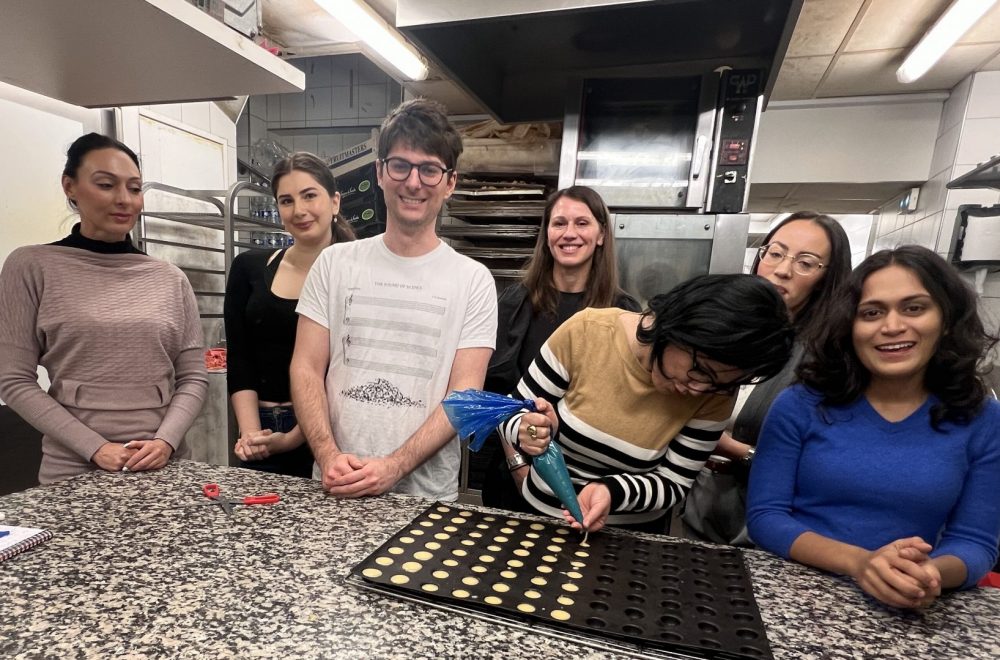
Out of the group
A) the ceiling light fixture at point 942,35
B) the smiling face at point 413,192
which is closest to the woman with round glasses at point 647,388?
the smiling face at point 413,192

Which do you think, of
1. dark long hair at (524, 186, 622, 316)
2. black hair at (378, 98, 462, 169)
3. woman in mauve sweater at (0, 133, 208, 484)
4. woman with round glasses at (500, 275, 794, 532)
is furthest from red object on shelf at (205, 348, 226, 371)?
woman with round glasses at (500, 275, 794, 532)

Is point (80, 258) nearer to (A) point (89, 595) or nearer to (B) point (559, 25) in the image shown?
(A) point (89, 595)

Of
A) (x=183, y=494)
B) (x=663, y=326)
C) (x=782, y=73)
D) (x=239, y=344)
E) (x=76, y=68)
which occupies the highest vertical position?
(x=782, y=73)

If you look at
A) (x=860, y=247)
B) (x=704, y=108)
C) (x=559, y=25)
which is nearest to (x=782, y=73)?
(x=704, y=108)

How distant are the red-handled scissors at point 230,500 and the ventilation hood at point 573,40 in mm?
910

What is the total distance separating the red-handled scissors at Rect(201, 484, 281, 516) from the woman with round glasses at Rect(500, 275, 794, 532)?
1.27ft

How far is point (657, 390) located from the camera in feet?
3.00

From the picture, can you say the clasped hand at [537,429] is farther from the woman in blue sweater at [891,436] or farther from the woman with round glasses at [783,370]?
the woman with round glasses at [783,370]

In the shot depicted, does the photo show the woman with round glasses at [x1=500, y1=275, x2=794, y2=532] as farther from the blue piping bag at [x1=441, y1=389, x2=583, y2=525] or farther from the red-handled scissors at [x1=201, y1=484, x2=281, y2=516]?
the red-handled scissors at [x1=201, y1=484, x2=281, y2=516]

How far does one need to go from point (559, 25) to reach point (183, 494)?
127cm

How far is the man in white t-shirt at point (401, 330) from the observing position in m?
1.04

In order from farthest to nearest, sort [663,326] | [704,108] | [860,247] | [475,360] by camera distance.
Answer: [860,247]
[704,108]
[475,360]
[663,326]

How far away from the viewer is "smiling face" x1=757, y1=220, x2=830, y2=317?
1.19 metres

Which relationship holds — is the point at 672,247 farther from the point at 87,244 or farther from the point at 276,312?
the point at 87,244
